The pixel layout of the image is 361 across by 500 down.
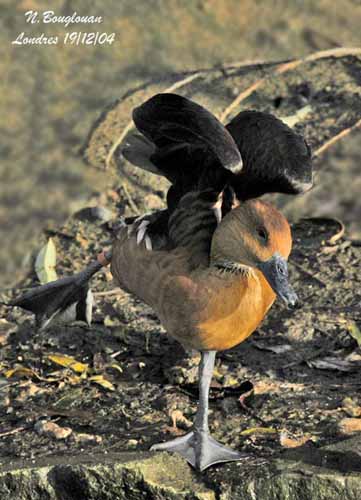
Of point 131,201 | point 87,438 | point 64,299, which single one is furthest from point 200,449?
point 131,201

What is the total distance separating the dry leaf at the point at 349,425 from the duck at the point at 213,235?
42 cm

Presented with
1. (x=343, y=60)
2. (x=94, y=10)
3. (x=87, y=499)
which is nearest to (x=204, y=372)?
(x=87, y=499)

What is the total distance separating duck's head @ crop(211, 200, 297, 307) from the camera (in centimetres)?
318

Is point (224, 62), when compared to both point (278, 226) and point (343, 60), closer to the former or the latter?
point (343, 60)

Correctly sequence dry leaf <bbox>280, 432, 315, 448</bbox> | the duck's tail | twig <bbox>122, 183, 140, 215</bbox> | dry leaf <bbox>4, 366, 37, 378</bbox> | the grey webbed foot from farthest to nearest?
twig <bbox>122, 183, 140, 215</bbox>
the duck's tail
dry leaf <bbox>4, 366, 37, 378</bbox>
dry leaf <bbox>280, 432, 315, 448</bbox>
the grey webbed foot

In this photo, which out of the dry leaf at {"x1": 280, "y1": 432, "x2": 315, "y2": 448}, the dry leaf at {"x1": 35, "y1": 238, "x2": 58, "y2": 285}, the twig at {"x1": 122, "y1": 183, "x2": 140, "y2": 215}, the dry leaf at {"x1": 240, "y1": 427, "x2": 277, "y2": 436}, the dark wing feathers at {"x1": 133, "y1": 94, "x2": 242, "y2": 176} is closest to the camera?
the dark wing feathers at {"x1": 133, "y1": 94, "x2": 242, "y2": 176}

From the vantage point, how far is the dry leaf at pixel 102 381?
3937mm

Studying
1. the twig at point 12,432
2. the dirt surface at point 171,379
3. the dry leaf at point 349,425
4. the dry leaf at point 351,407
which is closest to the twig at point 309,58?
the dirt surface at point 171,379

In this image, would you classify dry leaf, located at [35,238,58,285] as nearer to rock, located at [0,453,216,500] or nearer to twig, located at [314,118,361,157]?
rock, located at [0,453,216,500]

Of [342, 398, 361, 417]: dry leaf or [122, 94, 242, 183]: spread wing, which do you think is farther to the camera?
[342, 398, 361, 417]: dry leaf

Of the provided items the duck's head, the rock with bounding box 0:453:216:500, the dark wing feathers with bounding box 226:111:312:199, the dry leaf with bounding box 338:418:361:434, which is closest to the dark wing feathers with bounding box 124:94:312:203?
the dark wing feathers with bounding box 226:111:312:199

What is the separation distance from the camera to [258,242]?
127 inches

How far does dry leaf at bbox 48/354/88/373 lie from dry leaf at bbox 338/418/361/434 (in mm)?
1113

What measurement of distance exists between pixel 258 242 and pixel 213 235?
0.24 metres
